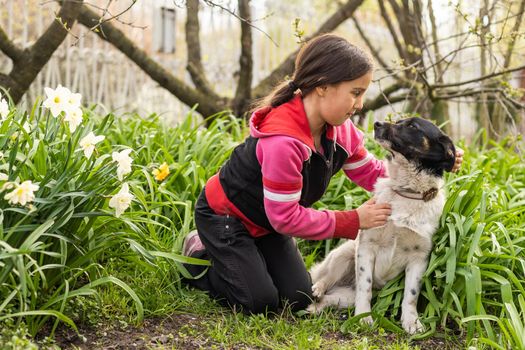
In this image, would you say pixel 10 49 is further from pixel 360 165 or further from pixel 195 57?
pixel 360 165

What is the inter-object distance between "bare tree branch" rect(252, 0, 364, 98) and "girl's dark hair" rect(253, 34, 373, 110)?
3524 mm

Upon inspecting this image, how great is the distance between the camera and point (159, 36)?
877cm

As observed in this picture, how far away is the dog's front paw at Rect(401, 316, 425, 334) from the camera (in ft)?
10.6

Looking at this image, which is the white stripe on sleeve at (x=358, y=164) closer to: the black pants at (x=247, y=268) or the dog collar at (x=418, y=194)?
the dog collar at (x=418, y=194)

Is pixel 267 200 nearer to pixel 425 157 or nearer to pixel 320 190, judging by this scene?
pixel 320 190

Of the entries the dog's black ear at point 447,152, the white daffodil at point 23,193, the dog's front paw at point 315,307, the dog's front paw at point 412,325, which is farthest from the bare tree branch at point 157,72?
the white daffodil at point 23,193

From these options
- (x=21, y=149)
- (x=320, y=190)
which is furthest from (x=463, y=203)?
(x=21, y=149)

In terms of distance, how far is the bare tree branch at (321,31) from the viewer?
6715 millimetres

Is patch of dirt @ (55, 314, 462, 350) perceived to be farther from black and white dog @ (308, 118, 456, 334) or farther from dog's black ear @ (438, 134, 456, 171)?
dog's black ear @ (438, 134, 456, 171)

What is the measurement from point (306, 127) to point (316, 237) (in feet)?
1.78

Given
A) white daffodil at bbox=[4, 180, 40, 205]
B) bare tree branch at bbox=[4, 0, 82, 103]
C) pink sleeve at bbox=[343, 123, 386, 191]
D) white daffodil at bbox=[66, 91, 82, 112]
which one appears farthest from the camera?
→ bare tree branch at bbox=[4, 0, 82, 103]

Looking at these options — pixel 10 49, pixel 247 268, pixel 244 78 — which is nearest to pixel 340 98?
pixel 247 268

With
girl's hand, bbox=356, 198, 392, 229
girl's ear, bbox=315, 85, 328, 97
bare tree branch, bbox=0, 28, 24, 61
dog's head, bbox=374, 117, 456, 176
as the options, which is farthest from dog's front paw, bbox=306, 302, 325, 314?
bare tree branch, bbox=0, 28, 24, 61

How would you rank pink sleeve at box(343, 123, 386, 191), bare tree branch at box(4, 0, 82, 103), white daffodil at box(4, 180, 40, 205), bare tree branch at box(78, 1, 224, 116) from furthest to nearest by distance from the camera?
bare tree branch at box(78, 1, 224, 116)
bare tree branch at box(4, 0, 82, 103)
pink sleeve at box(343, 123, 386, 191)
white daffodil at box(4, 180, 40, 205)
